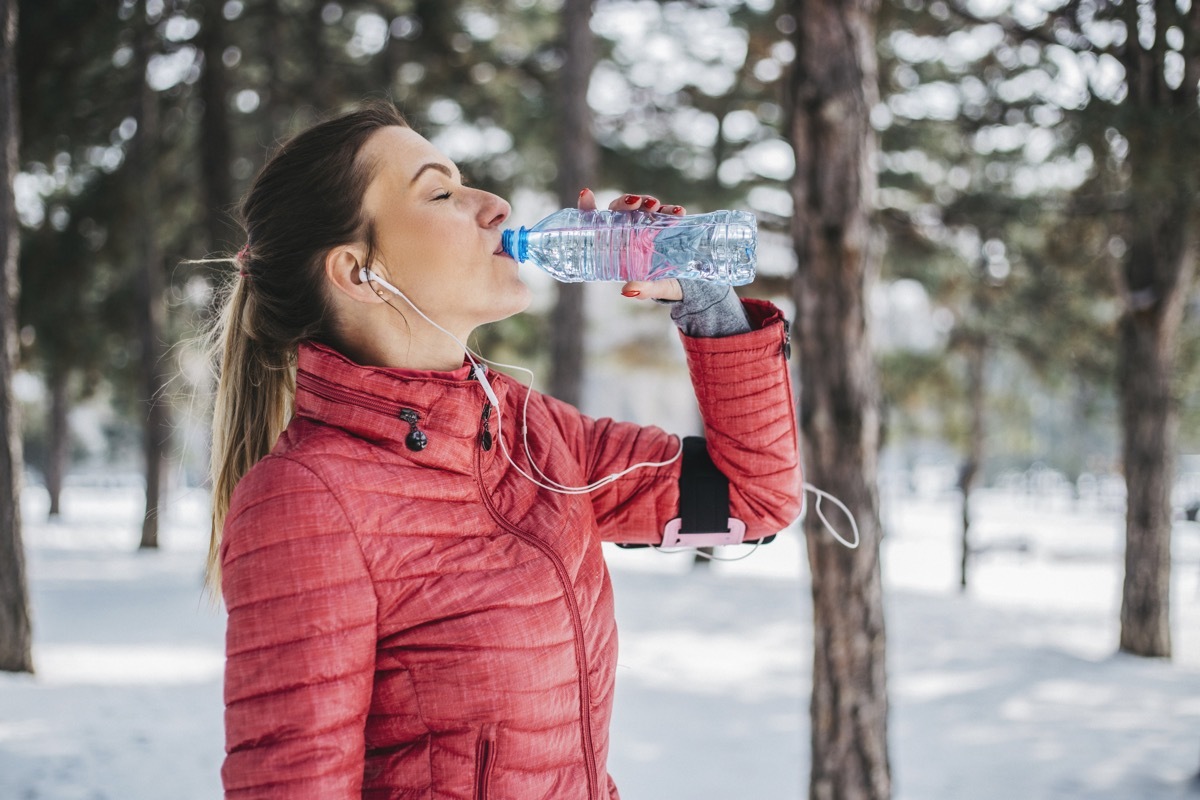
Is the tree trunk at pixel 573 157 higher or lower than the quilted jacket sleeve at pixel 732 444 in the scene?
higher

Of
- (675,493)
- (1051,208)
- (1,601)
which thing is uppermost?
(1051,208)

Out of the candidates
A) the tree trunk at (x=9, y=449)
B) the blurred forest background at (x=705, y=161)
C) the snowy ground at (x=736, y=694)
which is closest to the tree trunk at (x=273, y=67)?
the blurred forest background at (x=705, y=161)

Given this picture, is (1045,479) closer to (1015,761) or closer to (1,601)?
(1015,761)

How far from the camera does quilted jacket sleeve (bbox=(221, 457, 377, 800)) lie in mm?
1148

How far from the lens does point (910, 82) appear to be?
11367 mm

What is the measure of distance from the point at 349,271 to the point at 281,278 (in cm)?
14

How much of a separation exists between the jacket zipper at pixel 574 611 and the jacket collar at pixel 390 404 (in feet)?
0.22

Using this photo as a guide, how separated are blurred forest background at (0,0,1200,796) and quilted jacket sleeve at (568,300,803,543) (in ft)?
16.6

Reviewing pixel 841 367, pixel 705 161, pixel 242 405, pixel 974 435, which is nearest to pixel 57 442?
pixel 705 161

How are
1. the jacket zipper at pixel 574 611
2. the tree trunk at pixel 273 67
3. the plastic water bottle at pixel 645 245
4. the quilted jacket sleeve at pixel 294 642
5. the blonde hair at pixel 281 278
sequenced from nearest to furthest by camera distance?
the quilted jacket sleeve at pixel 294 642
the jacket zipper at pixel 574 611
the blonde hair at pixel 281 278
the plastic water bottle at pixel 645 245
the tree trunk at pixel 273 67

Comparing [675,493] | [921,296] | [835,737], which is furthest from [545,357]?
[675,493]

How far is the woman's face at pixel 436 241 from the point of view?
1.53 meters

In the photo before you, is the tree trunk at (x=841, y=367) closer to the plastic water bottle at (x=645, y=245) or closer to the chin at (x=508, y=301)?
the plastic water bottle at (x=645, y=245)

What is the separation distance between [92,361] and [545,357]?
7.60 m
